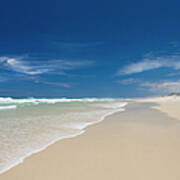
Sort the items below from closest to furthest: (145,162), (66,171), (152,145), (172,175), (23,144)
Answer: (172,175) → (66,171) → (145,162) → (152,145) → (23,144)

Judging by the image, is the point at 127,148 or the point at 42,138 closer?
the point at 127,148

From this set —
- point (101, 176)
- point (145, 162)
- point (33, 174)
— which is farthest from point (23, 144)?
point (145, 162)

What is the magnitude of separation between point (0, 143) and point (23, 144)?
57 cm

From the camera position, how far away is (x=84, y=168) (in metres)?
2.29

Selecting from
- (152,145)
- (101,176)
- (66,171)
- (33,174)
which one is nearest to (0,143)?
(33,174)

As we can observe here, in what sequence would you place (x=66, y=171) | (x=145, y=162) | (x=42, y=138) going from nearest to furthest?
(x=66, y=171)
(x=145, y=162)
(x=42, y=138)

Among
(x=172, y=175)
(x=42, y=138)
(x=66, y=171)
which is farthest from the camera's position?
(x=42, y=138)

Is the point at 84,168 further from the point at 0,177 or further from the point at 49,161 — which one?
the point at 0,177

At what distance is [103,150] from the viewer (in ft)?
10.0

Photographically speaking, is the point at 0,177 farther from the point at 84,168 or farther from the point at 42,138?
the point at 42,138

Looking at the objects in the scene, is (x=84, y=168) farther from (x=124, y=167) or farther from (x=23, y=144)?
(x=23, y=144)

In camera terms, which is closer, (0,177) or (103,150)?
(0,177)

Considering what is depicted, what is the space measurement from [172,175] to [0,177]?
245 cm

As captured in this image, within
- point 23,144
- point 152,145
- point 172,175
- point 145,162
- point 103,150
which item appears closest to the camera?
point 172,175
